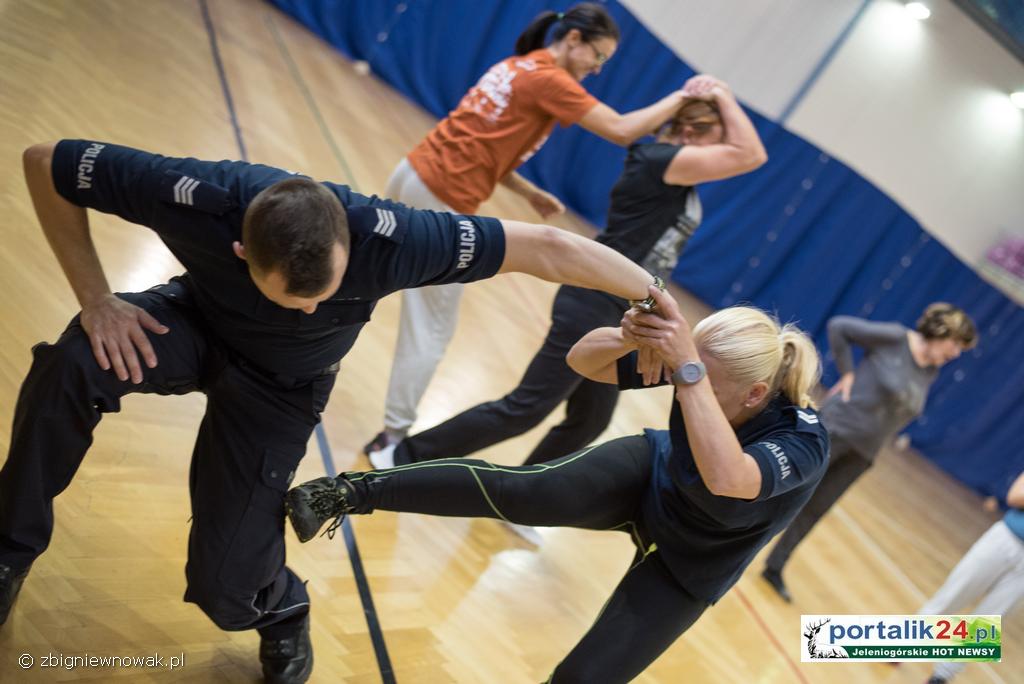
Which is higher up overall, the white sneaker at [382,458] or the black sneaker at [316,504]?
the black sneaker at [316,504]

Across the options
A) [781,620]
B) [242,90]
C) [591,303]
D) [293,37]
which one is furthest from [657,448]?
[293,37]

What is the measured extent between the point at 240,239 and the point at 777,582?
138 inches

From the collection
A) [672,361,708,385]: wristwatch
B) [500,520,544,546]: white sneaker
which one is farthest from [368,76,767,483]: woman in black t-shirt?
[672,361,708,385]: wristwatch

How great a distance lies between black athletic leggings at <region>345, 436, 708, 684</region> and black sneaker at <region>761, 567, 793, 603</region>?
7.19ft

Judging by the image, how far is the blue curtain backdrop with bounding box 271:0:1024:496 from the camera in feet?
27.0

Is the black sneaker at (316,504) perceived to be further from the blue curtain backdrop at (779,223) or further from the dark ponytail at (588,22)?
the blue curtain backdrop at (779,223)

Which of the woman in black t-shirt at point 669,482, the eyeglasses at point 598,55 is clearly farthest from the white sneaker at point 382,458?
the eyeglasses at point 598,55

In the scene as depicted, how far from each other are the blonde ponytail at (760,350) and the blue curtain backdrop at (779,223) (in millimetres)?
6057

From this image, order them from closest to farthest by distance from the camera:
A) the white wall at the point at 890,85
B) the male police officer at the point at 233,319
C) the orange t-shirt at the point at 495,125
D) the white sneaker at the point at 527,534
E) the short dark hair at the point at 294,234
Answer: the short dark hair at the point at 294,234
the male police officer at the point at 233,319
the orange t-shirt at the point at 495,125
the white sneaker at the point at 527,534
the white wall at the point at 890,85

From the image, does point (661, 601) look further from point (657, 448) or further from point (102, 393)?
point (102, 393)

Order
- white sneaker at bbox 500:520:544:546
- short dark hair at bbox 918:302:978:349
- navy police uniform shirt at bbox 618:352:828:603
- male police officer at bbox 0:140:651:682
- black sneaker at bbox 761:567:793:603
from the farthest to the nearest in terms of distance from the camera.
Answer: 1. black sneaker at bbox 761:567:793:603
2. short dark hair at bbox 918:302:978:349
3. white sneaker at bbox 500:520:544:546
4. navy police uniform shirt at bbox 618:352:828:603
5. male police officer at bbox 0:140:651:682

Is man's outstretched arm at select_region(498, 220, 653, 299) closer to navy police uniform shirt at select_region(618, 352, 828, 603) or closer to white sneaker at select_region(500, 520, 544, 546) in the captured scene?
navy police uniform shirt at select_region(618, 352, 828, 603)

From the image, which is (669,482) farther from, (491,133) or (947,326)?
(947,326)

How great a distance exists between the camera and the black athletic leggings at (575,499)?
2.20 metres
